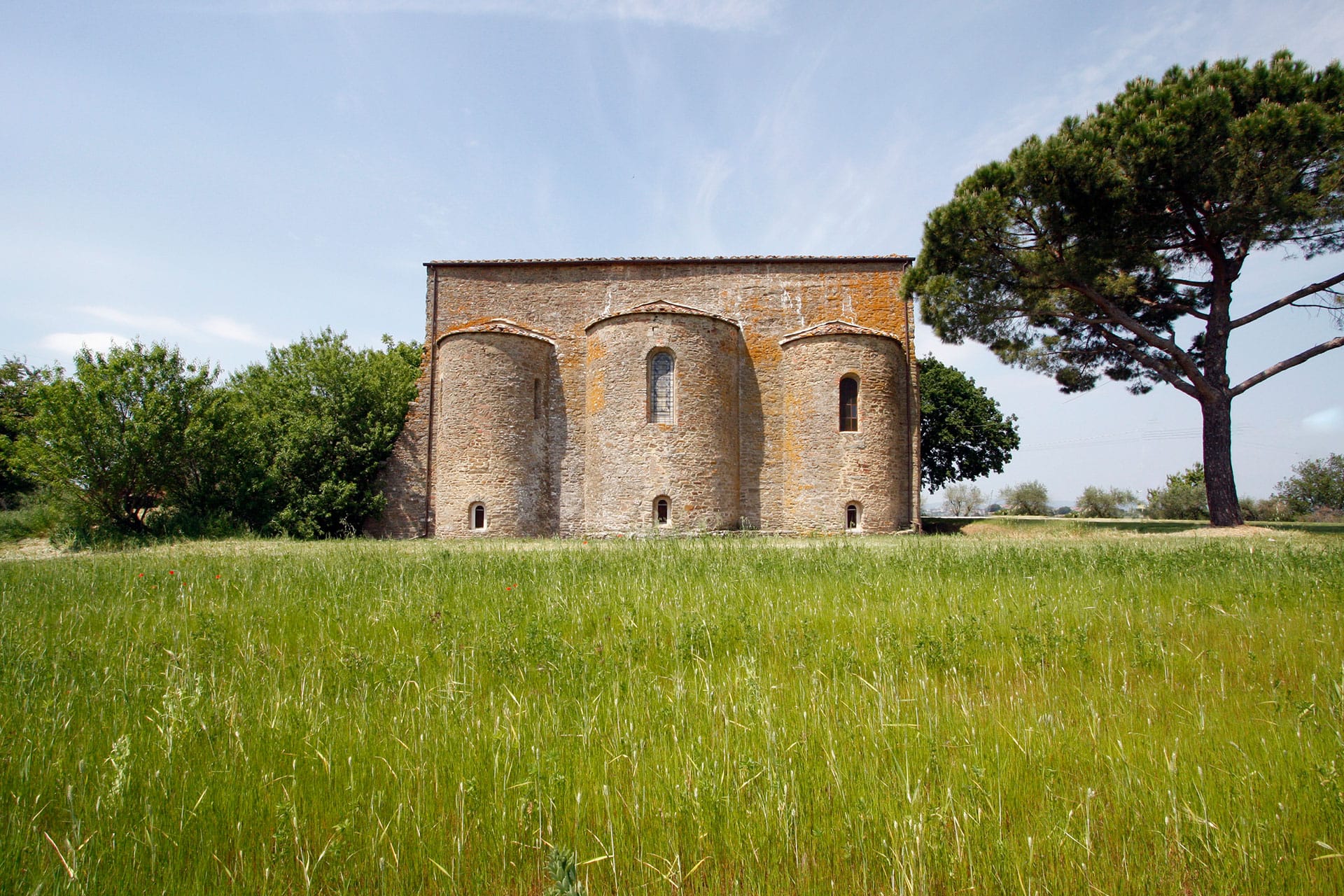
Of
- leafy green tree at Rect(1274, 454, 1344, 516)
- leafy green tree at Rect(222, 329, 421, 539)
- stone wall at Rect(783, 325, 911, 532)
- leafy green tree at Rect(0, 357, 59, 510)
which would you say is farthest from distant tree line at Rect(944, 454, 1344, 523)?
leafy green tree at Rect(0, 357, 59, 510)

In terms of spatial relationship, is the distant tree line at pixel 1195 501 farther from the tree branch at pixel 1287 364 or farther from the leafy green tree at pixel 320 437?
the leafy green tree at pixel 320 437

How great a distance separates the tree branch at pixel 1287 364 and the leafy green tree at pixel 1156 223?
0.09 ft

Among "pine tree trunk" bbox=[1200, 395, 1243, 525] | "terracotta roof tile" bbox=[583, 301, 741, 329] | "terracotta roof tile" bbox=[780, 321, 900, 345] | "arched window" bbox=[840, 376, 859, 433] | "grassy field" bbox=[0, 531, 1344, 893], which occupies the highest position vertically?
"terracotta roof tile" bbox=[583, 301, 741, 329]

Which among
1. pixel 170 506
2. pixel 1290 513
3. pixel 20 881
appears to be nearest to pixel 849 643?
pixel 20 881

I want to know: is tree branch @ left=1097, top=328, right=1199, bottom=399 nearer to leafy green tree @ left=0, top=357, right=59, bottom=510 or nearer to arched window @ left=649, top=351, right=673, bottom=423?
arched window @ left=649, top=351, right=673, bottom=423

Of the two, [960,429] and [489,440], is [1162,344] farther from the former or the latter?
[489,440]

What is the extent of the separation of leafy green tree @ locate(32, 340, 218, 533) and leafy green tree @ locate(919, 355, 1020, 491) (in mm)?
28514

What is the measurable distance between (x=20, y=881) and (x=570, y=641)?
117 inches

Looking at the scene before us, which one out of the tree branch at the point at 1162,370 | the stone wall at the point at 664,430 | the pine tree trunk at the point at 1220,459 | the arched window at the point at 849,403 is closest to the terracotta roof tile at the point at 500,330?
the stone wall at the point at 664,430

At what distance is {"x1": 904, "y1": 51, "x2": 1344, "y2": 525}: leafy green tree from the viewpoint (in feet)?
45.8

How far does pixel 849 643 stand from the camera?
4.32 metres

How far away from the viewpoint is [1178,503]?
39.1 metres

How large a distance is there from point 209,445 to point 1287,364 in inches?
1164

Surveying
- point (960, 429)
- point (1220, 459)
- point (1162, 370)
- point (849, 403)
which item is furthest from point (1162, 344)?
point (960, 429)
